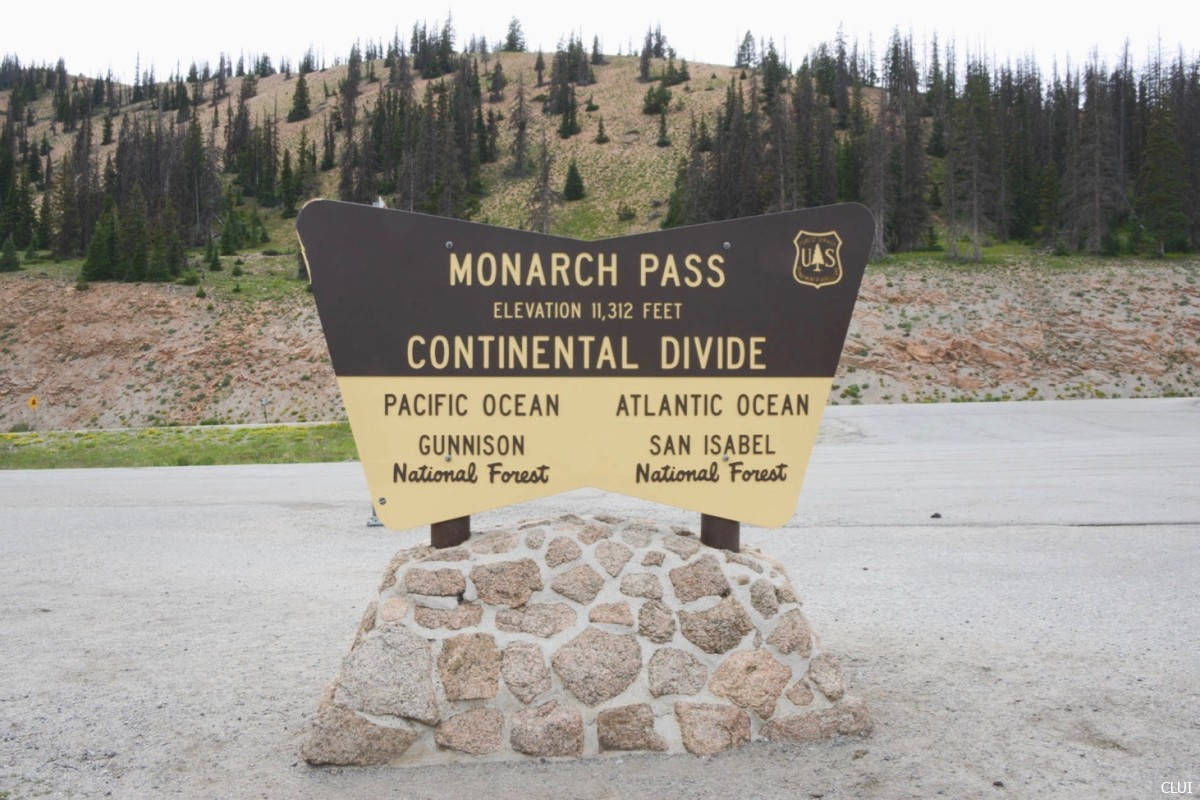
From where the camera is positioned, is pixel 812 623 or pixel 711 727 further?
pixel 812 623

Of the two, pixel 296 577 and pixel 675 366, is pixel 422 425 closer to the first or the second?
pixel 675 366

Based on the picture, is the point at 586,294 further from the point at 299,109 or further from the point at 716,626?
the point at 299,109

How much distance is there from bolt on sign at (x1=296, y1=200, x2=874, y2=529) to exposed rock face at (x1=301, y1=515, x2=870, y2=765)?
1.08 ft

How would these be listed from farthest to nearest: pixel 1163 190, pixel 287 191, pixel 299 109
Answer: pixel 299 109 → pixel 287 191 → pixel 1163 190

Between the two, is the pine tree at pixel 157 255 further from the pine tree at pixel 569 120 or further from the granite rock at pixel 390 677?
the granite rock at pixel 390 677

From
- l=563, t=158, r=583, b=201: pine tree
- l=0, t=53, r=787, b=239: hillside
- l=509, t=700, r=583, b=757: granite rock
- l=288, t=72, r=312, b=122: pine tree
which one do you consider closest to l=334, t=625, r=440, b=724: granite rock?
l=509, t=700, r=583, b=757: granite rock

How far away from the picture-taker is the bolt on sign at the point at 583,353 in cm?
414

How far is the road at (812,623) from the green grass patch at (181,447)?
603cm

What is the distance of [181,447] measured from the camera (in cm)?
2102

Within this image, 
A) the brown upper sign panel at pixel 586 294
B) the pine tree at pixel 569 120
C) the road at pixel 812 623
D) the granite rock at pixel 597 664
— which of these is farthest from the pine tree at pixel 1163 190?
the granite rock at pixel 597 664

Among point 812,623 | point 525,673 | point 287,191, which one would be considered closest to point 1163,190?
point 812,623

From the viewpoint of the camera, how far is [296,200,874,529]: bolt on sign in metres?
4.14

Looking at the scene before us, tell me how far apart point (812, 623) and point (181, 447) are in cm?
1916

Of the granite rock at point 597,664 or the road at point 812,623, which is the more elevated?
the granite rock at point 597,664
